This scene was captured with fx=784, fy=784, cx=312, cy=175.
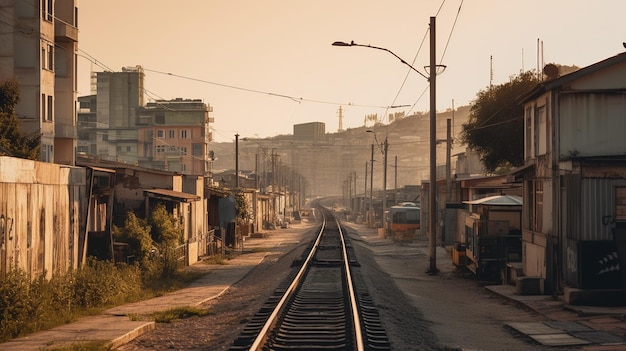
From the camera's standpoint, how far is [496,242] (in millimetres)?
25859

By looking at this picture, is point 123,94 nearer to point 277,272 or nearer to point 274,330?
point 277,272

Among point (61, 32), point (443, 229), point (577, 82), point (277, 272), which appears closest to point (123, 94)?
point (61, 32)

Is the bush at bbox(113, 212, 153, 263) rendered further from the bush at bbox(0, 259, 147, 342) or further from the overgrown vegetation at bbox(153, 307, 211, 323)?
the overgrown vegetation at bbox(153, 307, 211, 323)

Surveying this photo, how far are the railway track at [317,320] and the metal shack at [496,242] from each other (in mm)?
4342

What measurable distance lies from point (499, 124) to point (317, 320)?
3435 centimetres

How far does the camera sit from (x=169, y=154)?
12144 cm

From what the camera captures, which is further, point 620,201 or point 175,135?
point 175,135

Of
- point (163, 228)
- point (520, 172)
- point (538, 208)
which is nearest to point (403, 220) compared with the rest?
point (163, 228)

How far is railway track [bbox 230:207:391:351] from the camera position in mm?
12906

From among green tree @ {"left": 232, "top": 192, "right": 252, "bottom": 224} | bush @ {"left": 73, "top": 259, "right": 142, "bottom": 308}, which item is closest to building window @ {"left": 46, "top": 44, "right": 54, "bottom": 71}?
green tree @ {"left": 232, "top": 192, "right": 252, "bottom": 224}

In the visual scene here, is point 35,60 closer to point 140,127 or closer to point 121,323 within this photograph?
point 121,323

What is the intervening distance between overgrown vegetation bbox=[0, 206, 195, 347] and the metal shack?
983 centimetres

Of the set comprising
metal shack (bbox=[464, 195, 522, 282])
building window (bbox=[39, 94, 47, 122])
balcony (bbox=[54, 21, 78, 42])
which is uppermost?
balcony (bbox=[54, 21, 78, 42])

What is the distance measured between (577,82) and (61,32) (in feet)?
130
